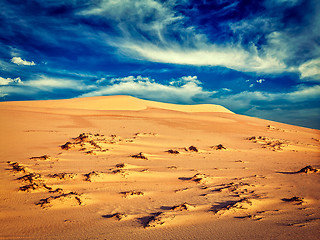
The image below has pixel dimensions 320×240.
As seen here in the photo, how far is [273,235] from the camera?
2.89m

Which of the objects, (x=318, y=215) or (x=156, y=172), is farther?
(x=156, y=172)

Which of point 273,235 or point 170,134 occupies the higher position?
point 170,134

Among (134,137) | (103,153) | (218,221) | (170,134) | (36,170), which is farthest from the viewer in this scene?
(170,134)

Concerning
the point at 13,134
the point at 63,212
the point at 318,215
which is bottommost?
the point at 63,212

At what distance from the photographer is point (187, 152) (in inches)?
371

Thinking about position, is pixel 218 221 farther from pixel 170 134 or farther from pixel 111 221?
pixel 170 134

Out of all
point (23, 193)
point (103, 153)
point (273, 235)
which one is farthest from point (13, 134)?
point (273, 235)

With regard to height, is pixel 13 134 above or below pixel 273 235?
above

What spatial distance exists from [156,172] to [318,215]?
3929 mm

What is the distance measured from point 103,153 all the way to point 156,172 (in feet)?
9.54

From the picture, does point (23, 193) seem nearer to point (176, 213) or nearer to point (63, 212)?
point (63, 212)

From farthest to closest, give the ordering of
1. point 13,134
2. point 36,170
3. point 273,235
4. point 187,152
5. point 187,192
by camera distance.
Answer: point 13,134, point 187,152, point 36,170, point 187,192, point 273,235

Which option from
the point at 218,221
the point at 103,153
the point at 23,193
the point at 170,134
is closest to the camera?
the point at 218,221

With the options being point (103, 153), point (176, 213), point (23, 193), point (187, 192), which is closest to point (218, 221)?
point (176, 213)
